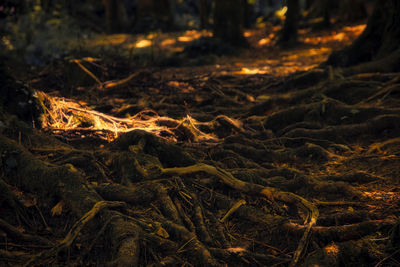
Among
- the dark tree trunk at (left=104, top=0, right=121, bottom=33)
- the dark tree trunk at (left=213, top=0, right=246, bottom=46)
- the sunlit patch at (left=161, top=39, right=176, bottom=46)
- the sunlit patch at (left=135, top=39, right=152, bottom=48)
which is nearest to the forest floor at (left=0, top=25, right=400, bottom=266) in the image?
the dark tree trunk at (left=213, top=0, right=246, bottom=46)

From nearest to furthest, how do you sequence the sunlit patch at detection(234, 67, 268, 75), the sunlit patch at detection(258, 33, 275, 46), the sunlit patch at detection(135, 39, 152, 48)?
the sunlit patch at detection(234, 67, 268, 75)
the sunlit patch at detection(135, 39, 152, 48)
the sunlit patch at detection(258, 33, 275, 46)

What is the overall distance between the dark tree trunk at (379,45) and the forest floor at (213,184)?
1.75 feet

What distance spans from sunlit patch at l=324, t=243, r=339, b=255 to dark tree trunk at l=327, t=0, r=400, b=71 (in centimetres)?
474

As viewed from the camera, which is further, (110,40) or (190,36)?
(190,36)

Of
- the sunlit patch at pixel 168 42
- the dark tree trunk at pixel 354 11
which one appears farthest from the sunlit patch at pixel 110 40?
the dark tree trunk at pixel 354 11

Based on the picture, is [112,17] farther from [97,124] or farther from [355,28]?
[97,124]

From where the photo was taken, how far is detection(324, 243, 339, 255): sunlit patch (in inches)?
99.9

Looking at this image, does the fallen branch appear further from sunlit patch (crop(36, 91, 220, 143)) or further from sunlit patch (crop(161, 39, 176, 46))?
sunlit patch (crop(161, 39, 176, 46))

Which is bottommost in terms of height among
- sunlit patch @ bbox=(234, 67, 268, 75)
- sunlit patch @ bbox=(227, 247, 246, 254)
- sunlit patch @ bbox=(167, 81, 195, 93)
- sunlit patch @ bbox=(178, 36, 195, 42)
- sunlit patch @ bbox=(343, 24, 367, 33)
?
sunlit patch @ bbox=(234, 67, 268, 75)

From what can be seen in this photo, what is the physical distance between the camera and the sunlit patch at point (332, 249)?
254 centimetres

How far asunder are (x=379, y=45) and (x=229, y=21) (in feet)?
24.1

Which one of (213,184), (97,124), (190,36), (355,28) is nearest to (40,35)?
(190,36)

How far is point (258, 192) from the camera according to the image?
3359 millimetres

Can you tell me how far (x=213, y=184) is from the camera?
352 cm
